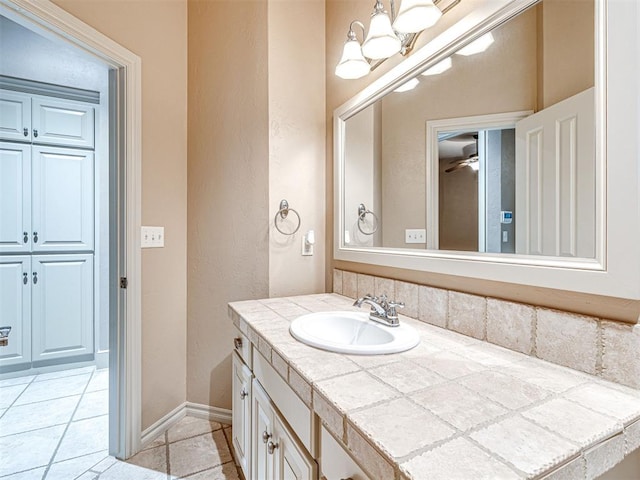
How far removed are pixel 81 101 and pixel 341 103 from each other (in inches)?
91.8

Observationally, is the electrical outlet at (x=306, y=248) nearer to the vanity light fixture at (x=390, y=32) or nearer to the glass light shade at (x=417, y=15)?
the vanity light fixture at (x=390, y=32)

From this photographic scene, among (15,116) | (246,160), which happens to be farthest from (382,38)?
(15,116)

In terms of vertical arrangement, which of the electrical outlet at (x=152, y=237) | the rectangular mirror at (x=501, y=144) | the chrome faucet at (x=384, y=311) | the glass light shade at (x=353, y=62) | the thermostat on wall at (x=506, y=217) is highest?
the glass light shade at (x=353, y=62)

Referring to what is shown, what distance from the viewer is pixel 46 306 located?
8.42 feet

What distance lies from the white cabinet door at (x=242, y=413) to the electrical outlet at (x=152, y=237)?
2.60 feet

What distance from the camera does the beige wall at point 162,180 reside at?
1717mm

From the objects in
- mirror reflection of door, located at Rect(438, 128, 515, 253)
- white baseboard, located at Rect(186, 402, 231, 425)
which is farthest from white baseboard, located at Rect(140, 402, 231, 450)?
mirror reflection of door, located at Rect(438, 128, 515, 253)

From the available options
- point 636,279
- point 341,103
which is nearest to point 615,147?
point 636,279

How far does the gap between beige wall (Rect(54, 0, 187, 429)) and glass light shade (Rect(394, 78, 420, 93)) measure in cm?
132

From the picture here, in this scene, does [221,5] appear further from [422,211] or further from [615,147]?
[615,147]

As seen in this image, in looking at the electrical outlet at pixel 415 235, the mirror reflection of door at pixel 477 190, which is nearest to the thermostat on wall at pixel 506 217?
the mirror reflection of door at pixel 477 190

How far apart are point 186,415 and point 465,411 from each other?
1.96 meters

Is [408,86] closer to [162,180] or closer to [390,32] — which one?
[390,32]

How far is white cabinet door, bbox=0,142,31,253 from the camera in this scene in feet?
7.84
